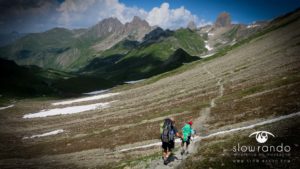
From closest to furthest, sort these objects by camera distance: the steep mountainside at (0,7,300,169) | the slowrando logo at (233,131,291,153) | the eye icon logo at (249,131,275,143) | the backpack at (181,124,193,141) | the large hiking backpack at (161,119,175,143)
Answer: the slowrando logo at (233,131,291,153)
the steep mountainside at (0,7,300,169)
the eye icon logo at (249,131,275,143)
the large hiking backpack at (161,119,175,143)
the backpack at (181,124,193,141)

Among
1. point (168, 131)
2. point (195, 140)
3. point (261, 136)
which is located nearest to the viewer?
point (168, 131)

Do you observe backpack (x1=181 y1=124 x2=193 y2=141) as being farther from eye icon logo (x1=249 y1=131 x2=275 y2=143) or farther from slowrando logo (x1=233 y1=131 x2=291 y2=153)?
eye icon logo (x1=249 y1=131 x2=275 y2=143)

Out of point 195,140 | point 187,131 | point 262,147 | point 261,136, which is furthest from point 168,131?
point 195,140

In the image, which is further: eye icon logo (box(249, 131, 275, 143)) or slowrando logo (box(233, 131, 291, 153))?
eye icon logo (box(249, 131, 275, 143))

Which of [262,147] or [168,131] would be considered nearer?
[262,147]

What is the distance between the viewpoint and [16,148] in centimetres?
6125

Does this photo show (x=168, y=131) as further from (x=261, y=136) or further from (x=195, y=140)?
(x=195, y=140)

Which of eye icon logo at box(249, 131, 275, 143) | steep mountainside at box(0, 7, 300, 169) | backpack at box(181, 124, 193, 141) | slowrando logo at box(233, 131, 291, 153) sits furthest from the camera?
backpack at box(181, 124, 193, 141)

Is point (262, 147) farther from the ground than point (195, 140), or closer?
closer

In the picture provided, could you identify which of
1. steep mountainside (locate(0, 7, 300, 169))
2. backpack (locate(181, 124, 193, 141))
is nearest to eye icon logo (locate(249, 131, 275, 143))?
steep mountainside (locate(0, 7, 300, 169))

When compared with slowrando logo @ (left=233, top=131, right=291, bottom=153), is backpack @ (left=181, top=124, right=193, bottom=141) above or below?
above

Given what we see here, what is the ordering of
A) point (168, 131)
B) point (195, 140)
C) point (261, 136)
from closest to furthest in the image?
point (168, 131) < point (261, 136) < point (195, 140)

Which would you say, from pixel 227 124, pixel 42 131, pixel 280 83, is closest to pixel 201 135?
pixel 227 124

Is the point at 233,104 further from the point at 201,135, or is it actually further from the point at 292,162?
the point at 292,162
